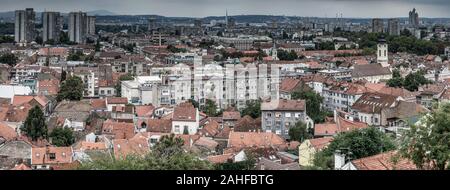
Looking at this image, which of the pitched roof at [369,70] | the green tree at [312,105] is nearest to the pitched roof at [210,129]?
the green tree at [312,105]

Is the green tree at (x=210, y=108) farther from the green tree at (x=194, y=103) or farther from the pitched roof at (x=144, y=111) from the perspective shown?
the pitched roof at (x=144, y=111)

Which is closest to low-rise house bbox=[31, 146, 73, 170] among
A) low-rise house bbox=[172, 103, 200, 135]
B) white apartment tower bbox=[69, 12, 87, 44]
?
low-rise house bbox=[172, 103, 200, 135]

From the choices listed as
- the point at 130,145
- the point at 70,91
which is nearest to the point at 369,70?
the point at 70,91

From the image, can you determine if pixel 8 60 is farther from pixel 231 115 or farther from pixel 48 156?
pixel 48 156

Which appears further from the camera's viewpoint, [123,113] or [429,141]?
[123,113]

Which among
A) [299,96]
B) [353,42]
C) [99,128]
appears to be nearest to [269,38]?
[353,42]
